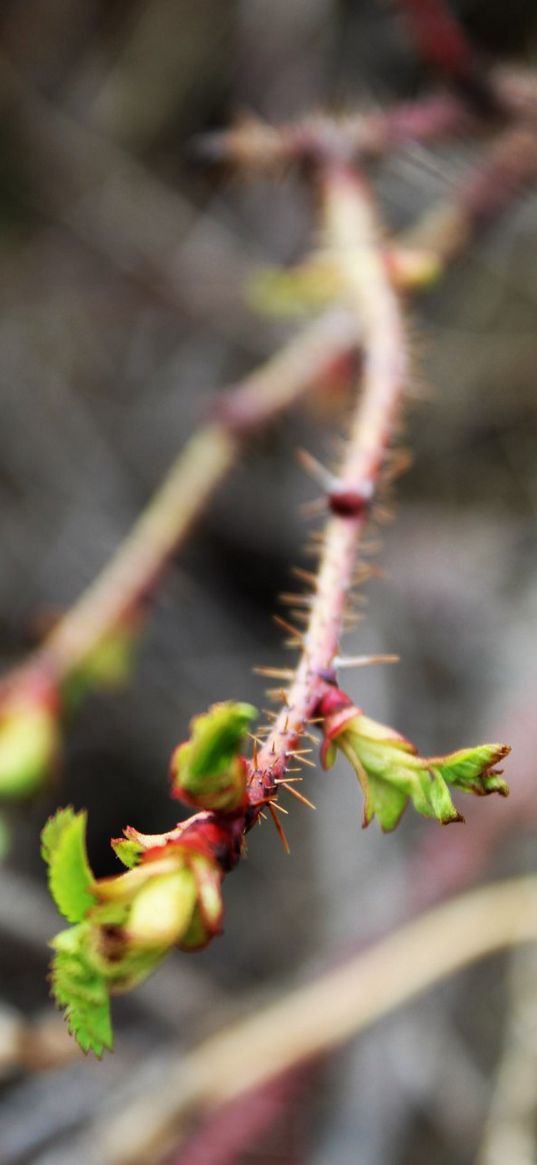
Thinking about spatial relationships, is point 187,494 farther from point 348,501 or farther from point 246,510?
point 246,510

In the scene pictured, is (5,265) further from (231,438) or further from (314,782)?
(314,782)

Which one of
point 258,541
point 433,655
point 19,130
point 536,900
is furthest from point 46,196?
point 536,900

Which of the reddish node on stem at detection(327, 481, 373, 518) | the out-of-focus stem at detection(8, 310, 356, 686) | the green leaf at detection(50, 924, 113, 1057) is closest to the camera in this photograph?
the green leaf at detection(50, 924, 113, 1057)

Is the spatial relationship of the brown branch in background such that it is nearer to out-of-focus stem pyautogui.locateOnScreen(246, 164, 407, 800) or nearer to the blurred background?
the blurred background

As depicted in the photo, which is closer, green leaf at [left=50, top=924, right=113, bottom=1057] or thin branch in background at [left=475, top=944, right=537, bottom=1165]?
green leaf at [left=50, top=924, right=113, bottom=1057]

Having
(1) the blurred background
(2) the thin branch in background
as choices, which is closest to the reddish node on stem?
(1) the blurred background

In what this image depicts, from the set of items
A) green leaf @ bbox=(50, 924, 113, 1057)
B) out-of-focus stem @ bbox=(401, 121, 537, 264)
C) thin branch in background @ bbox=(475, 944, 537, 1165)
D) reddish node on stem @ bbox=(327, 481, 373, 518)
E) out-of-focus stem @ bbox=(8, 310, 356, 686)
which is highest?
out-of-focus stem @ bbox=(401, 121, 537, 264)

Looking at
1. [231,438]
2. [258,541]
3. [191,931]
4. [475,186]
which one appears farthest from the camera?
[258,541]

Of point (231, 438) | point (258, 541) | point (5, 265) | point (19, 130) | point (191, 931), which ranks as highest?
point (19, 130)
